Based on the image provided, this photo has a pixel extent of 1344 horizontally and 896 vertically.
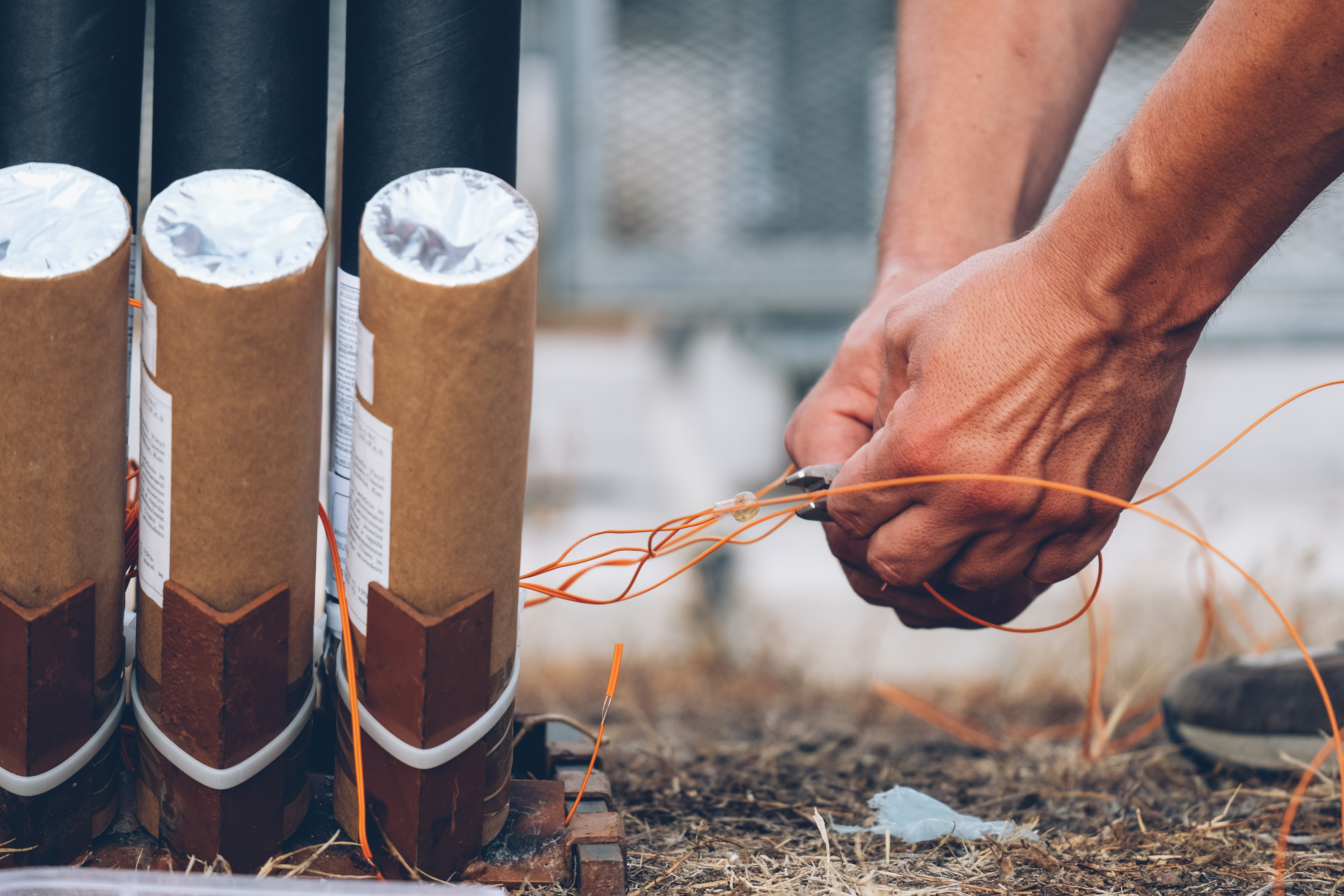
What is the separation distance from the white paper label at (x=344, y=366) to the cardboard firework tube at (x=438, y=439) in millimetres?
190

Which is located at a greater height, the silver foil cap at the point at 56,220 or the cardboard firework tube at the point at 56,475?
the silver foil cap at the point at 56,220

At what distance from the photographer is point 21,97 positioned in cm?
98

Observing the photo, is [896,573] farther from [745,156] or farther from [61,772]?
[745,156]

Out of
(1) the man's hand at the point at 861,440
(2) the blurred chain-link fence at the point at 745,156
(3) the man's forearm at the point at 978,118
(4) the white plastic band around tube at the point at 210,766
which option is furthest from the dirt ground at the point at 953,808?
(2) the blurred chain-link fence at the point at 745,156

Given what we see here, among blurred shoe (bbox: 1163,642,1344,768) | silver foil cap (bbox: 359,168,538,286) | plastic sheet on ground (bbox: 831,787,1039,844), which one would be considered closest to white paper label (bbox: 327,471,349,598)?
silver foil cap (bbox: 359,168,538,286)

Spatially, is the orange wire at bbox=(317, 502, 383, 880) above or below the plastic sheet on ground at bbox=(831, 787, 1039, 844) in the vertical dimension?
above

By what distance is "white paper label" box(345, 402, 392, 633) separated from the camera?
81cm

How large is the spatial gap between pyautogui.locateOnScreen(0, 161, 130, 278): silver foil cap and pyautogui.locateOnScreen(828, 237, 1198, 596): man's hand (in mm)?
717

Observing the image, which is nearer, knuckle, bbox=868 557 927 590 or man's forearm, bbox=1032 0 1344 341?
man's forearm, bbox=1032 0 1344 341

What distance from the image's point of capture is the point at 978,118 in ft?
4.53

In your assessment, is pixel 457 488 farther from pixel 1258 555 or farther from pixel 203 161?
pixel 1258 555

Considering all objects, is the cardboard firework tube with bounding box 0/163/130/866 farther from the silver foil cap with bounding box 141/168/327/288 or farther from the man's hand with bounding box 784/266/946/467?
the man's hand with bounding box 784/266/946/467

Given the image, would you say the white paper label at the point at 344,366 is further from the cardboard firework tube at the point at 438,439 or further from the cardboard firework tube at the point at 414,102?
the cardboard firework tube at the point at 438,439

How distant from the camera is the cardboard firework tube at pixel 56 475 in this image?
0.77 meters
